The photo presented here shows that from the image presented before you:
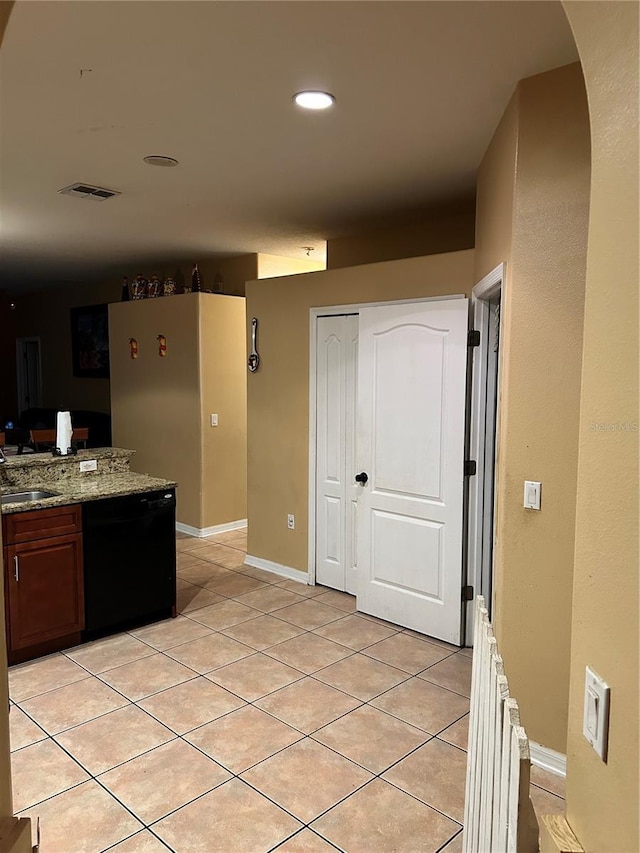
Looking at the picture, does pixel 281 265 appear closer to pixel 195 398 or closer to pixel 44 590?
pixel 195 398

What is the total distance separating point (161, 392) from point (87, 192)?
9.15 feet

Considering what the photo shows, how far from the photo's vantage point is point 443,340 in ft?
12.1

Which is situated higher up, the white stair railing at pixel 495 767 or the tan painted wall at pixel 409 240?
the tan painted wall at pixel 409 240

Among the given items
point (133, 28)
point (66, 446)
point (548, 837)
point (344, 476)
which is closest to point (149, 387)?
point (66, 446)

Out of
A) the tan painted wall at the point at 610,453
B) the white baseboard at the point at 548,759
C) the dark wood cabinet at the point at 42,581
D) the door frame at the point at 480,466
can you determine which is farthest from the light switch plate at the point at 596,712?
the dark wood cabinet at the point at 42,581

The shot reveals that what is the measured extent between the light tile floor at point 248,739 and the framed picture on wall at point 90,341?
535cm

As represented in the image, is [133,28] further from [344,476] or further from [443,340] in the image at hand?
[344,476]

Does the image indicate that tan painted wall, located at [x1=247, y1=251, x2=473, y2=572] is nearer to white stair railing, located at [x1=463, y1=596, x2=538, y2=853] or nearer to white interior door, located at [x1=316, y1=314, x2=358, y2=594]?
white interior door, located at [x1=316, y1=314, x2=358, y2=594]

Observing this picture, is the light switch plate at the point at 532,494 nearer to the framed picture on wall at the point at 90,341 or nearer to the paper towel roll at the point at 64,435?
the paper towel roll at the point at 64,435

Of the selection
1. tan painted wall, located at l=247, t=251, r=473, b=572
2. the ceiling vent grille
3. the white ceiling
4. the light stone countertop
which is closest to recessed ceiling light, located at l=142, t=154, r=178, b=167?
the white ceiling

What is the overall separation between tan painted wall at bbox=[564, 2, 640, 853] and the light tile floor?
1497 mm

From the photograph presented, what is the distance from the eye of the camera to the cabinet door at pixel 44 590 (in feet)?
11.2

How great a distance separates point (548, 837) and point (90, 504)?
312 centimetres

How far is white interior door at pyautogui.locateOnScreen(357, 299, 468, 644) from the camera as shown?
12.1 feet
